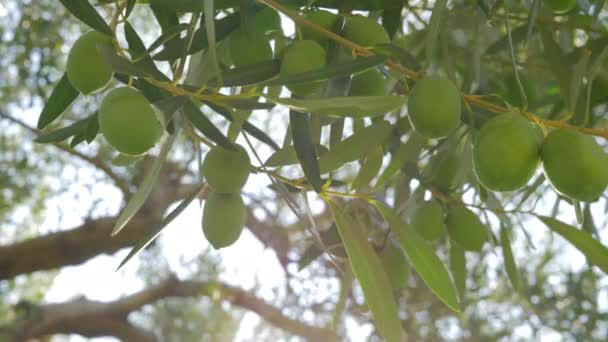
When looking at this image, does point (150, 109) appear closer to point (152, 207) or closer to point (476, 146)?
point (476, 146)

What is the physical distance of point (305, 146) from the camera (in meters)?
0.92

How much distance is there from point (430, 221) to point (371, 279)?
13.6 inches

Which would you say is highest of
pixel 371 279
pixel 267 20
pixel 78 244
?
pixel 78 244

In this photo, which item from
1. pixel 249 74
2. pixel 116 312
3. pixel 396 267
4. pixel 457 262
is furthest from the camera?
pixel 116 312

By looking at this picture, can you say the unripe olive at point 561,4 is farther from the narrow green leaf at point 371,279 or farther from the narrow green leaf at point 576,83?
the narrow green leaf at point 371,279

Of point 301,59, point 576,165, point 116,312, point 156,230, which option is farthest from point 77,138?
point 116,312

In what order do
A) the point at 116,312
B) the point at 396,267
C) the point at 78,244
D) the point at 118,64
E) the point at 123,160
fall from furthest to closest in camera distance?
the point at 116,312 < the point at 78,244 < the point at 396,267 < the point at 123,160 < the point at 118,64

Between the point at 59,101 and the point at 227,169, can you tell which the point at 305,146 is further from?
the point at 59,101

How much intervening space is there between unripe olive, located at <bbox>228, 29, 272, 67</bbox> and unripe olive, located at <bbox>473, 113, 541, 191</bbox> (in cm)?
33

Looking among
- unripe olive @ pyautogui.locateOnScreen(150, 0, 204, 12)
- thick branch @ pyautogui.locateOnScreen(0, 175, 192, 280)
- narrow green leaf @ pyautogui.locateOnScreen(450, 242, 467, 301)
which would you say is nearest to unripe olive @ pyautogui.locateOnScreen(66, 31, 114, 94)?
unripe olive @ pyautogui.locateOnScreen(150, 0, 204, 12)

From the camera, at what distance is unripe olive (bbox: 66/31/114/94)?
0.90 metres

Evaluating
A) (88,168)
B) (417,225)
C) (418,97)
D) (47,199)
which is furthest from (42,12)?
(418,97)

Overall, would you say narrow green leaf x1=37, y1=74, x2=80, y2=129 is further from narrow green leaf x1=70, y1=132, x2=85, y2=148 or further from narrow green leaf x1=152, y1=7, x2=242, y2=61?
narrow green leaf x1=152, y1=7, x2=242, y2=61

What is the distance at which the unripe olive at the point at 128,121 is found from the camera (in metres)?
0.85
